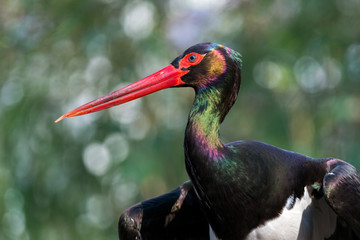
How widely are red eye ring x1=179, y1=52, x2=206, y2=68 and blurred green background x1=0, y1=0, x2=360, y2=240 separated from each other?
5.18 metres

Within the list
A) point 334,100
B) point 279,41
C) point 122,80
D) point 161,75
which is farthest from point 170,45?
point 161,75

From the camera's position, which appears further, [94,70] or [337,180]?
[94,70]

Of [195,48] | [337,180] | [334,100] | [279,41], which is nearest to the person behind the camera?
[337,180]

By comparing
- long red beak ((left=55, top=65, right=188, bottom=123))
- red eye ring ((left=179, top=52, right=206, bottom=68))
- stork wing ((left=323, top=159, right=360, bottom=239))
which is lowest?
stork wing ((left=323, top=159, right=360, bottom=239))

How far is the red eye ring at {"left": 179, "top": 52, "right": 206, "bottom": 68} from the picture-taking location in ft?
11.8

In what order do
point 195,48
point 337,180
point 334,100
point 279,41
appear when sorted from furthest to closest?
point 279,41 → point 334,100 → point 195,48 → point 337,180

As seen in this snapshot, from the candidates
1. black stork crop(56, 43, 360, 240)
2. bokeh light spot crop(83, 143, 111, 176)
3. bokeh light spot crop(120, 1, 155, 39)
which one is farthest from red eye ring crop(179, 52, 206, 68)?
bokeh light spot crop(83, 143, 111, 176)

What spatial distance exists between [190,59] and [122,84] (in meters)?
5.52

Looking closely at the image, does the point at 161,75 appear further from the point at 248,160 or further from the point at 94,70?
the point at 94,70

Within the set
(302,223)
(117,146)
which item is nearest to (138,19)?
(117,146)

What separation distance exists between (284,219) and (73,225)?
20.7 feet

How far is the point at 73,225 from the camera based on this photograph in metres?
9.38

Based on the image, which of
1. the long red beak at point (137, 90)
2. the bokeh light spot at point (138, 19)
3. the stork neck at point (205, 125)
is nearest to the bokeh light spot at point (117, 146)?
the bokeh light spot at point (138, 19)

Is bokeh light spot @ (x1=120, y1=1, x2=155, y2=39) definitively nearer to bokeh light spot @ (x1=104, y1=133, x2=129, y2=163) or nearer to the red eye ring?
bokeh light spot @ (x1=104, y1=133, x2=129, y2=163)
